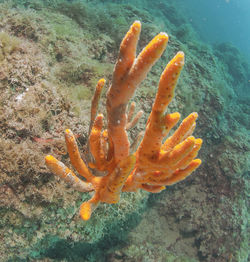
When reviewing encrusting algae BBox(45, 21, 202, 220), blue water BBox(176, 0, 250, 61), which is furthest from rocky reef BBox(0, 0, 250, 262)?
blue water BBox(176, 0, 250, 61)

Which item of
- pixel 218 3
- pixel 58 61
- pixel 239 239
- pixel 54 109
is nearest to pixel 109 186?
pixel 54 109

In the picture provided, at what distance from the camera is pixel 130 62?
1202 mm

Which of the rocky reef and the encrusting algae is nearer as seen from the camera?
the encrusting algae

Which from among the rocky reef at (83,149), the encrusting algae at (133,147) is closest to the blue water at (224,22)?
the rocky reef at (83,149)

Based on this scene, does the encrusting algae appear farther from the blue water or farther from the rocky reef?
the blue water

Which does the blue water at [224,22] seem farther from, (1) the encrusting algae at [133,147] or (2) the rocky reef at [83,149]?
(1) the encrusting algae at [133,147]

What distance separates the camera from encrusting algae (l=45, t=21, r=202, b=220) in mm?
1178

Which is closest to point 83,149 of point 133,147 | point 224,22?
point 133,147

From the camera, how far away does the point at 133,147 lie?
2.36m

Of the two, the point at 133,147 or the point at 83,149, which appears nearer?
the point at 133,147

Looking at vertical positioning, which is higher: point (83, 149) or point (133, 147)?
point (133, 147)

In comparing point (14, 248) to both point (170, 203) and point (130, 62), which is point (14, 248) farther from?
point (170, 203)

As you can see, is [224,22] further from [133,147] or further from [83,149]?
[83,149]

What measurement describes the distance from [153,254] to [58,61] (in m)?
4.16
